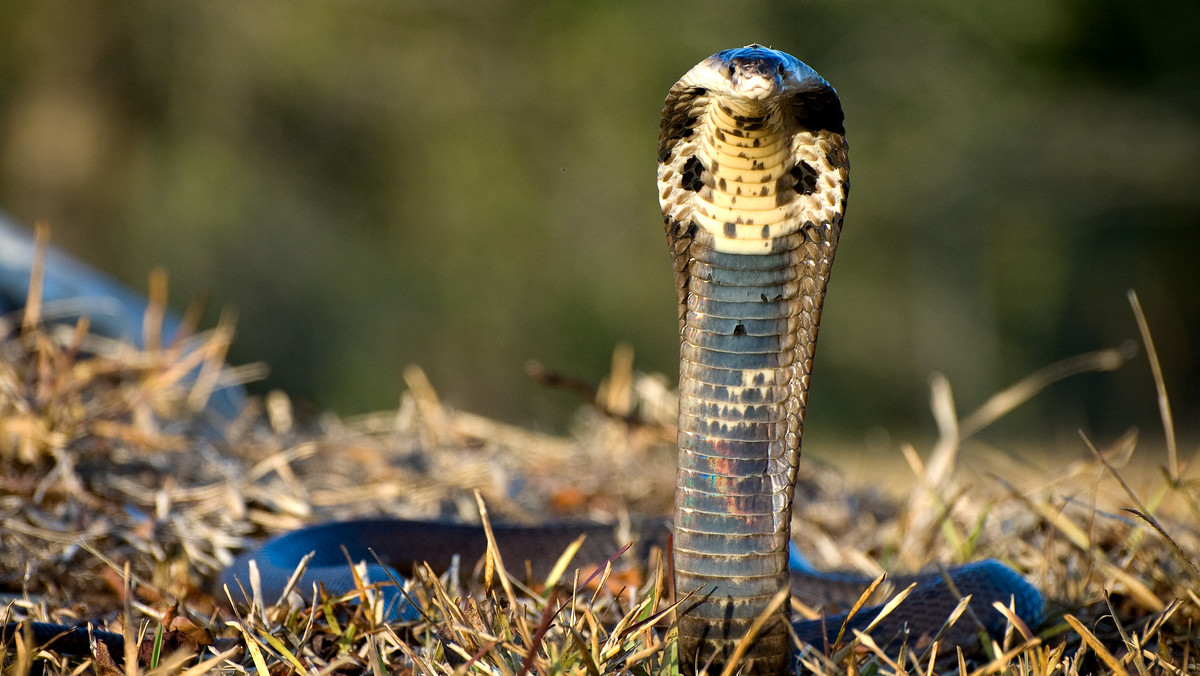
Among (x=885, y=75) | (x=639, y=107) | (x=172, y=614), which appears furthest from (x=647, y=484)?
(x=639, y=107)

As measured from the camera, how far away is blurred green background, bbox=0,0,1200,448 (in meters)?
12.4

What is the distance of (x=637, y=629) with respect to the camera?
185 centimetres

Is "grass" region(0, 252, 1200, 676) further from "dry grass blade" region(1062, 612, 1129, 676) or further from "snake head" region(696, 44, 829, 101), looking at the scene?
"snake head" region(696, 44, 829, 101)

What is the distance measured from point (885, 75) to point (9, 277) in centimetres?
1025

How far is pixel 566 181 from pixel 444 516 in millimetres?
11502

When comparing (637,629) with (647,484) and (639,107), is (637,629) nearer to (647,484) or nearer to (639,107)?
(647,484)

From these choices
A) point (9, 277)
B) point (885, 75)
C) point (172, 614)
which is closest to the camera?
point (172, 614)

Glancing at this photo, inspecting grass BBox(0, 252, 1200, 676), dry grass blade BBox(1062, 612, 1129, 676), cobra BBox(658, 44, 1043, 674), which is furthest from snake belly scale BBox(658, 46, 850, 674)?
dry grass blade BBox(1062, 612, 1129, 676)

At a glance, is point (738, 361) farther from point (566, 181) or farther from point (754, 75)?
point (566, 181)

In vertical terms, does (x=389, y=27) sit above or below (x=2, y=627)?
above

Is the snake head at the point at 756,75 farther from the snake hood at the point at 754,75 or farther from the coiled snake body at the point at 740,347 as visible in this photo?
the coiled snake body at the point at 740,347

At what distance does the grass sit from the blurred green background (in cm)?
817

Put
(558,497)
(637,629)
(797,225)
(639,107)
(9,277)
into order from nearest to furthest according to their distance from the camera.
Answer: (797,225) → (637,629) → (558,497) → (9,277) → (639,107)

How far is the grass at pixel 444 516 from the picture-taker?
1883 mm
